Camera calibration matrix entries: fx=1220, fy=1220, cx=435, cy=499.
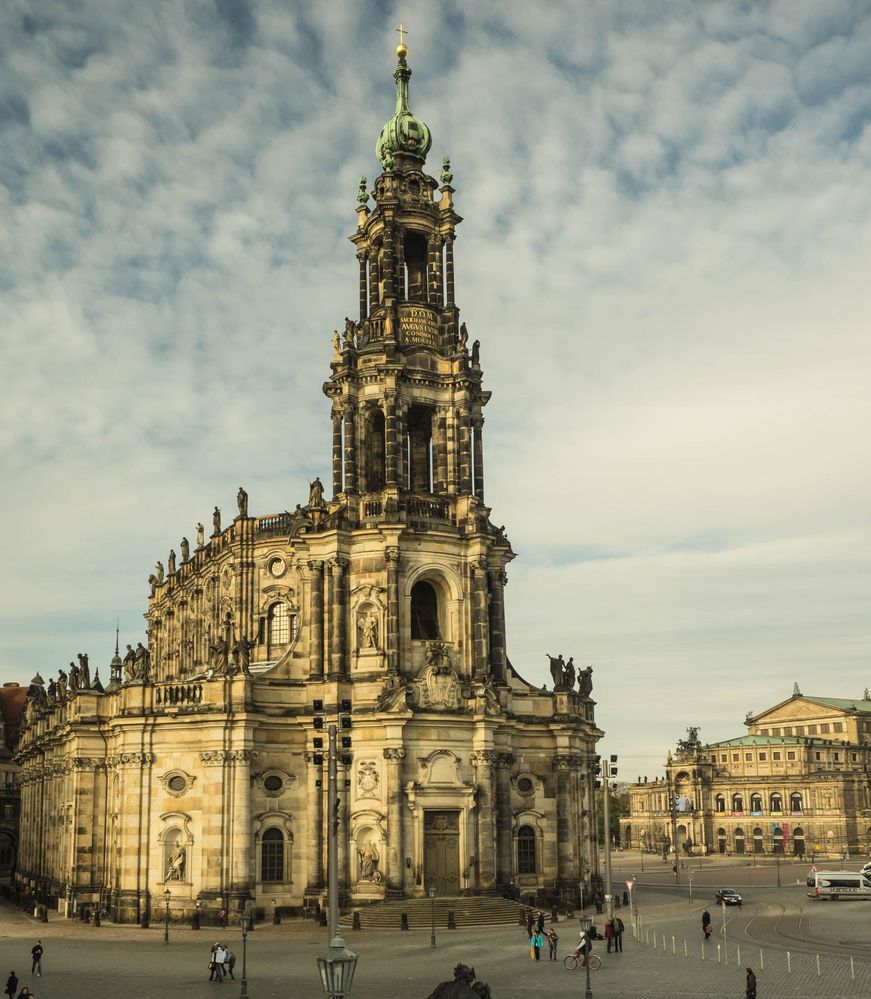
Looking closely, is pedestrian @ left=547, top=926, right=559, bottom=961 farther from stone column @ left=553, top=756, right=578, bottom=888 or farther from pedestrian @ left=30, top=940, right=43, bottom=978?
stone column @ left=553, top=756, right=578, bottom=888

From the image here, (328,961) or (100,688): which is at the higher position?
(100,688)

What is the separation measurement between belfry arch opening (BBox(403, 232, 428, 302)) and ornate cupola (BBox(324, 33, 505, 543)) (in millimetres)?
65

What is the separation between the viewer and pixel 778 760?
164 metres

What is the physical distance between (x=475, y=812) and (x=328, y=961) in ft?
138

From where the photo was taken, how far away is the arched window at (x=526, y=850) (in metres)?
69.3

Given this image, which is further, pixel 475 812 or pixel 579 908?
pixel 579 908

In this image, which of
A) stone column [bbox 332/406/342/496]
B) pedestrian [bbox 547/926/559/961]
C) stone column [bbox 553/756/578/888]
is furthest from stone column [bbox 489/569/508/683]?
pedestrian [bbox 547/926/559/961]

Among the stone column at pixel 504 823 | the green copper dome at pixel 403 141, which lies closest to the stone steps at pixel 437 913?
the stone column at pixel 504 823

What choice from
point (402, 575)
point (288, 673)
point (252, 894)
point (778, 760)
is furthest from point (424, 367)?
point (778, 760)

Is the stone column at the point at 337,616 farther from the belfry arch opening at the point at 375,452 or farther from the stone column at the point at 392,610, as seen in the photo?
the belfry arch opening at the point at 375,452

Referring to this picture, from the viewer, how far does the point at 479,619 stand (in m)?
68.6

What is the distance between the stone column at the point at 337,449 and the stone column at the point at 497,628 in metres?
10.4

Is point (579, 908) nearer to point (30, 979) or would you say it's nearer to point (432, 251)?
point (30, 979)

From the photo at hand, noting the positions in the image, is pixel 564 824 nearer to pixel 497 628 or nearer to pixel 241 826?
pixel 497 628
